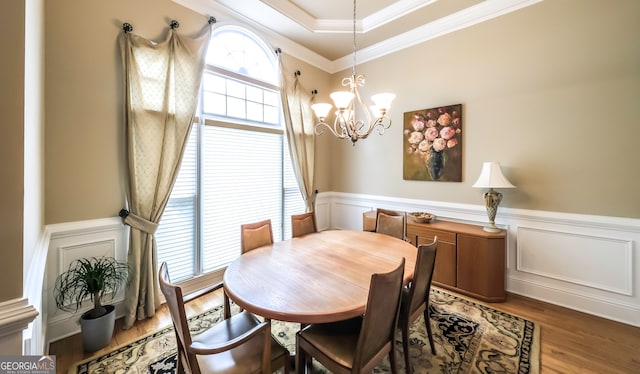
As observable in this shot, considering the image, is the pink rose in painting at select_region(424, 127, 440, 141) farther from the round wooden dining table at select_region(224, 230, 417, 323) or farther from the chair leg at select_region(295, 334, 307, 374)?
the chair leg at select_region(295, 334, 307, 374)

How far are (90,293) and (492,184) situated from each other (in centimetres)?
393

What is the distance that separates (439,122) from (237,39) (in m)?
2.90

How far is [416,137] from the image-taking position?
3570mm

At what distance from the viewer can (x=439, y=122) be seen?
336 centimetres

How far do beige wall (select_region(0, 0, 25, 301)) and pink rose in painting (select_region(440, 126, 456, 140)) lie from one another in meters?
3.62

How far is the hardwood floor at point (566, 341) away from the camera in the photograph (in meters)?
1.85

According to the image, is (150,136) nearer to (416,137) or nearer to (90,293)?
(90,293)

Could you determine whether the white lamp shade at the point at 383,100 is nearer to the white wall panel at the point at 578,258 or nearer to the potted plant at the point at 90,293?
the white wall panel at the point at 578,258

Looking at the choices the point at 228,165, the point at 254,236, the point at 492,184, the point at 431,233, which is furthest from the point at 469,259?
the point at 228,165

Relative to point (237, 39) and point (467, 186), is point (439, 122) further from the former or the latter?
point (237, 39)

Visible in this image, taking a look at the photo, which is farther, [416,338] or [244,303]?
[416,338]

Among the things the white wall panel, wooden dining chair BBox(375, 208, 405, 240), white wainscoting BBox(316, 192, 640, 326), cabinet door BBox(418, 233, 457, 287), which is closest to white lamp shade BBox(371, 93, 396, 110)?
wooden dining chair BBox(375, 208, 405, 240)

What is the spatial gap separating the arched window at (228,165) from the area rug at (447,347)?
2.72 feet

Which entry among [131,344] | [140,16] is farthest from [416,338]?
[140,16]
